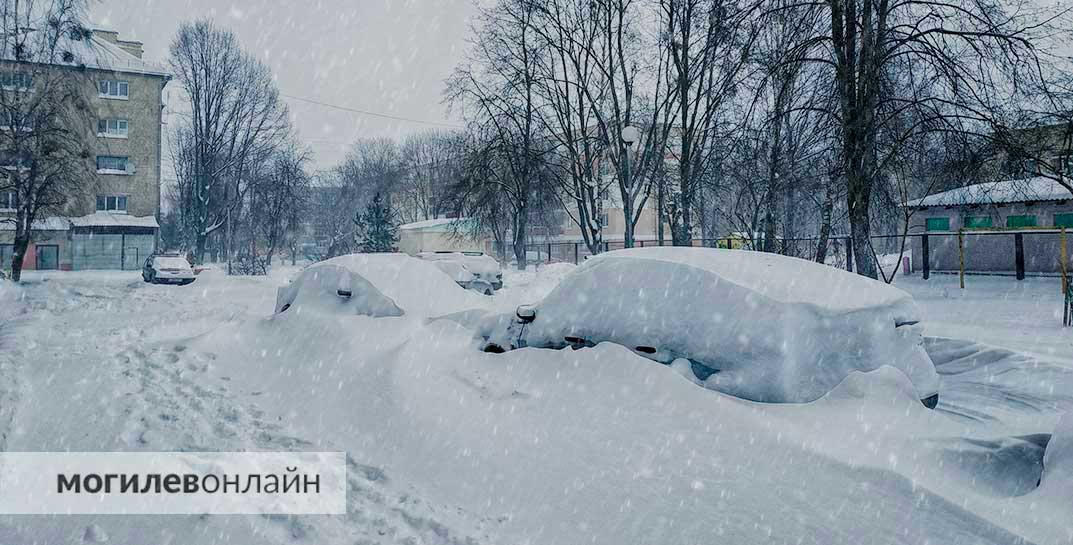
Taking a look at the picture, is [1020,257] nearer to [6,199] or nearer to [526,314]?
[526,314]

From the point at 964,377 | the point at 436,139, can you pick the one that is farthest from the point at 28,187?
the point at 436,139

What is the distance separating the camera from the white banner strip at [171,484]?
3471 millimetres

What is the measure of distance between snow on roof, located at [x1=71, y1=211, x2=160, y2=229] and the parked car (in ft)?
42.2

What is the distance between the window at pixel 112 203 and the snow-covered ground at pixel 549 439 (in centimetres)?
3867

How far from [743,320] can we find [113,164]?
45.9m

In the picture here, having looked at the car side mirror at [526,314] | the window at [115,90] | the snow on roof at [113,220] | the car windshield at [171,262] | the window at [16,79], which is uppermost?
the window at [115,90]

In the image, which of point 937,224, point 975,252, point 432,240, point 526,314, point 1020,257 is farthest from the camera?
point 432,240

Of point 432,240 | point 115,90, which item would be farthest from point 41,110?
point 432,240

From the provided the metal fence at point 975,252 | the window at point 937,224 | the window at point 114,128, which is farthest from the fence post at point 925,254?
the window at point 114,128

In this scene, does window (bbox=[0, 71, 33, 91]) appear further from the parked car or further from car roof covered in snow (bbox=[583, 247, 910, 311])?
car roof covered in snow (bbox=[583, 247, 910, 311])

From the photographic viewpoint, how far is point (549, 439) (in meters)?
4.48

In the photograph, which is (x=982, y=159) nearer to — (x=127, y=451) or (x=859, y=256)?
(x=859, y=256)

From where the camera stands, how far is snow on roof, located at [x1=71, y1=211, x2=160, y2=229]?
3800cm

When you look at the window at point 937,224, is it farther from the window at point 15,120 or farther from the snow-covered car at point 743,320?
the window at point 15,120
